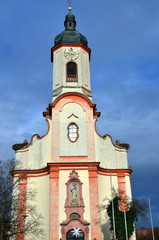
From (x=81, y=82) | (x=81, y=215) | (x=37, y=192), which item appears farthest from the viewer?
(x=81, y=82)

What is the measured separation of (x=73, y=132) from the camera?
31188 mm

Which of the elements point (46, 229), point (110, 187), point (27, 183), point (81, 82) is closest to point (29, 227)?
point (46, 229)

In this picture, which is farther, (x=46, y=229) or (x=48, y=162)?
(x=48, y=162)

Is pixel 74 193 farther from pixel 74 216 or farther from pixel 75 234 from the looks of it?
pixel 75 234

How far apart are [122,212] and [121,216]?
1.08ft

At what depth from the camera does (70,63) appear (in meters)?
34.9

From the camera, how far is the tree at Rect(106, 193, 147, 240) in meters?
26.0

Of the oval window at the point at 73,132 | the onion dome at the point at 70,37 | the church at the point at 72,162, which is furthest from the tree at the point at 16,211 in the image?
the onion dome at the point at 70,37

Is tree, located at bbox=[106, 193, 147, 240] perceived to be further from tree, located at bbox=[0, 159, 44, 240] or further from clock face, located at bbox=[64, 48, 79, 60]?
clock face, located at bbox=[64, 48, 79, 60]

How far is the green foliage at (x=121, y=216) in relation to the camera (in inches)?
1022

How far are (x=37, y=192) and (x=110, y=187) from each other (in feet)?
22.4

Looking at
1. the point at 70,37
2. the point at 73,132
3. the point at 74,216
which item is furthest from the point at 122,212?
the point at 70,37

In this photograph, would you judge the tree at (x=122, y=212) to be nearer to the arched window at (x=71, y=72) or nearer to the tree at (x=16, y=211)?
the tree at (x=16, y=211)

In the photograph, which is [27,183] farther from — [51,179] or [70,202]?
[70,202]
